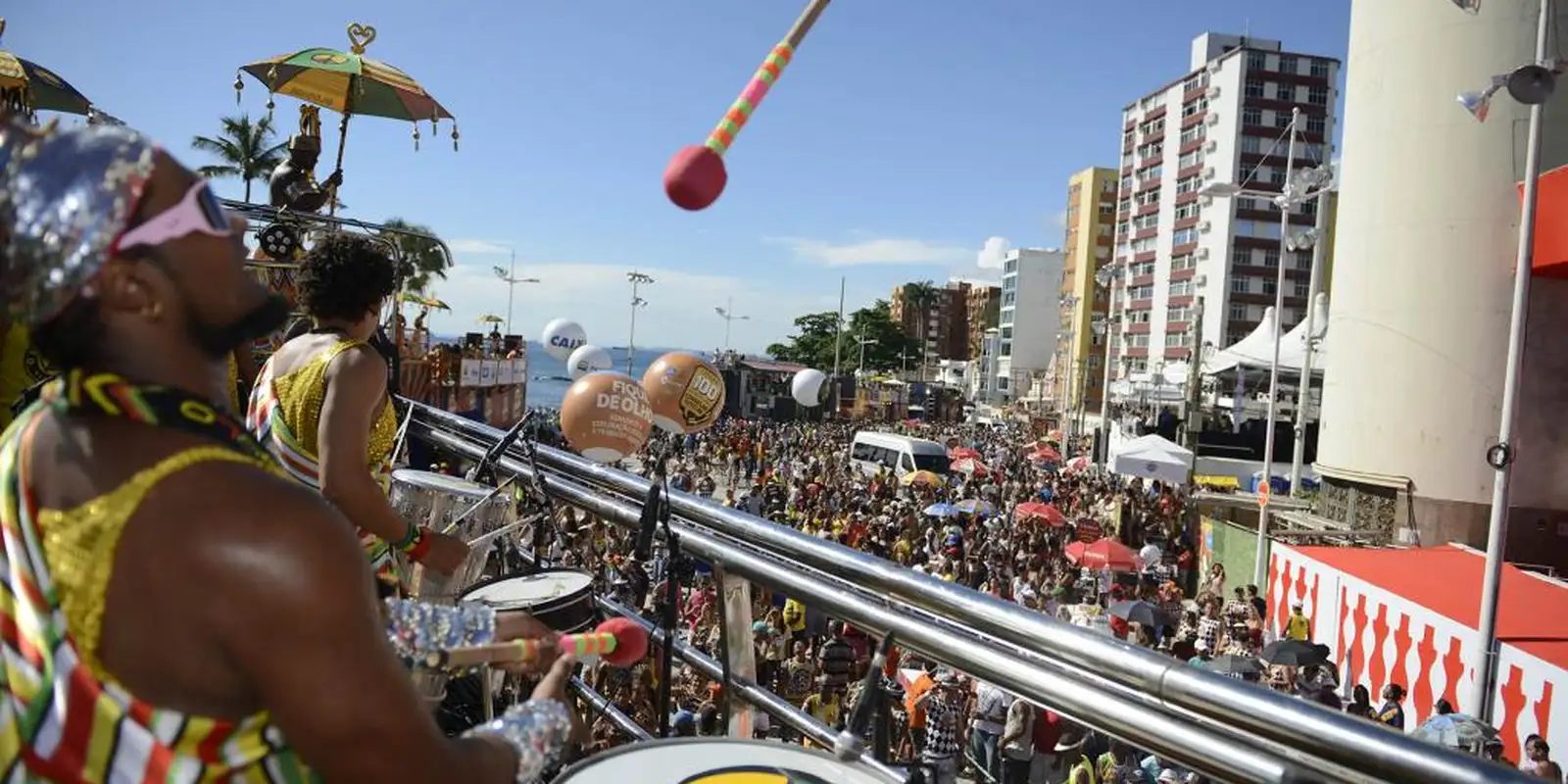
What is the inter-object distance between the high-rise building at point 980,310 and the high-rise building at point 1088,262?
191ft

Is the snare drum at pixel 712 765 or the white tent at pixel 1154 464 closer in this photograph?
the snare drum at pixel 712 765

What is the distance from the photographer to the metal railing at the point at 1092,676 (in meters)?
1.33

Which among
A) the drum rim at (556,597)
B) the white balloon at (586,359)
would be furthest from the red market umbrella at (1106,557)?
the drum rim at (556,597)

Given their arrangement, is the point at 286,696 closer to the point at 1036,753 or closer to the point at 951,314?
the point at 1036,753

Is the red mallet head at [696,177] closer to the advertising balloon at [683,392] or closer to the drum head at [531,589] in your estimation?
the drum head at [531,589]

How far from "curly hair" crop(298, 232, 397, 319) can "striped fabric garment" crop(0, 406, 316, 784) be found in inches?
74.2

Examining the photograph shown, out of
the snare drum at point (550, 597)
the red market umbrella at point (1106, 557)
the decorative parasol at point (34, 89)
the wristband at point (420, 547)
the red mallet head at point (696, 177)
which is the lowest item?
the red market umbrella at point (1106, 557)

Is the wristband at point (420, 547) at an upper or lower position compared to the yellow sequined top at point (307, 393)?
lower

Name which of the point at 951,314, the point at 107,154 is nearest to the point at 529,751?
the point at 107,154

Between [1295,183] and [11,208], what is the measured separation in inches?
945

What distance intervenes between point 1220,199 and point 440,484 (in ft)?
248

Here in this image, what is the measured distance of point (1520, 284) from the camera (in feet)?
33.8

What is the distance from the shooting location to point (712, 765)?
6.30 ft

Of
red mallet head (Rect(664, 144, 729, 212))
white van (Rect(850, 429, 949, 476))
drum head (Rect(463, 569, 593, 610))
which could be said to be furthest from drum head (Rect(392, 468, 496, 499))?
white van (Rect(850, 429, 949, 476))
